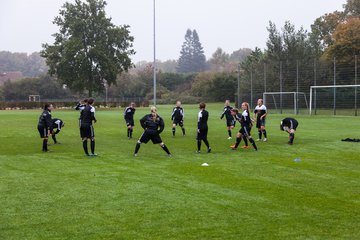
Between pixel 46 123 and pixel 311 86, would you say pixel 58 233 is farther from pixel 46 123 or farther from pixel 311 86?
pixel 311 86

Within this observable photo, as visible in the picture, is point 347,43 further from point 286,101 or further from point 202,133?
point 202,133

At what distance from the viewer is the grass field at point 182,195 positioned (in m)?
7.04

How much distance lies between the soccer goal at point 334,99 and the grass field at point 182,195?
2933 cm

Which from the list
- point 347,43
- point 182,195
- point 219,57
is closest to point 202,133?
point 182,195

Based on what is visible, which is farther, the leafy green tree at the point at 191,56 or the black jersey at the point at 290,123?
the leafy green tree at the point at 191,56

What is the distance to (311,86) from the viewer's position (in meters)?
48.5

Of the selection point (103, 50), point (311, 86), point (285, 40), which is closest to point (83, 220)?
point (311, 86)

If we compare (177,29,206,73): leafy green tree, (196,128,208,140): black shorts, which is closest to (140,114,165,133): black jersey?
(196,128,208,140): black shorts

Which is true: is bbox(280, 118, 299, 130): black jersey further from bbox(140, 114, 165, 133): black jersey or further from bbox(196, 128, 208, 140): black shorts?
bbox(140, 114, 165, 133): black jersey

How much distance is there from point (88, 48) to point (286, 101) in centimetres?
3773

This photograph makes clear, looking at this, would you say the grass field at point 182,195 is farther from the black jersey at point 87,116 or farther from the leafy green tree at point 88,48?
Answer: the leafy green tree at point 88,48

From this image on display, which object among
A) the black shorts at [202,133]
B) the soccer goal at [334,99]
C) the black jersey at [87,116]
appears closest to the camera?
the black jersey at [87,116]

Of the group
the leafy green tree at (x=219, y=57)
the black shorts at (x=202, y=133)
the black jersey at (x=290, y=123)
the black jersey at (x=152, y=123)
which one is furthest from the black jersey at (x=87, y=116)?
the leafy green tree at (x=219, y=57)

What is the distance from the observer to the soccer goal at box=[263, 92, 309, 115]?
1939 inches
